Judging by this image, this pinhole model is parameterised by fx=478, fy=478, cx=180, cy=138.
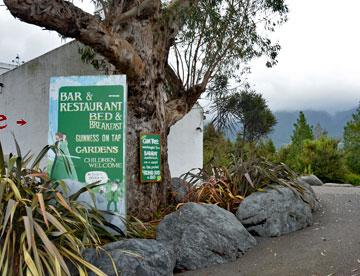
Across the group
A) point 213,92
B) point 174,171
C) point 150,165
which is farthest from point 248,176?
point 174,171

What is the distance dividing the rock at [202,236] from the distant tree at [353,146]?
47.4 ft

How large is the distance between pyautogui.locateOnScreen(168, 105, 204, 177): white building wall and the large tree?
14.0 feet

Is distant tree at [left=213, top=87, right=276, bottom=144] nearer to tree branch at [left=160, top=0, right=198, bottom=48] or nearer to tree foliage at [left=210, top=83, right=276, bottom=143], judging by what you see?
tree foliage at [left=210, top=83, right=276, bottom=143]

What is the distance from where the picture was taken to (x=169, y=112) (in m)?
8.66

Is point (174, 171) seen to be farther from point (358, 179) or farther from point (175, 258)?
point (175, 258)

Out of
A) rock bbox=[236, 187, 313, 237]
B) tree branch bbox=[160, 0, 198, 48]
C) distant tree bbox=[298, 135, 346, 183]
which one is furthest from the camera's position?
distant tree bbox=[298, 135, 346, 183]

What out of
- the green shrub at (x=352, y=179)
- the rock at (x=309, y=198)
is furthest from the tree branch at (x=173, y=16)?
the green shrub at (x=352, y=179)

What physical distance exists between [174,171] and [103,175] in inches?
352

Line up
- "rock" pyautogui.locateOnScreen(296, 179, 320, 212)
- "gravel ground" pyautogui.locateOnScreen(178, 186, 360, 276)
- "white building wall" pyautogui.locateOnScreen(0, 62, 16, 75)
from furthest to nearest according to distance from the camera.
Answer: "white building wall" pyautogui.locateOnScreen(0, 62, 16, 75) < "rock" pyautogui.locateOnScreen(296, 179, 320, 212) < "gravel ground" pyautogui.locateOnScreen(178, 186, 360, 276)

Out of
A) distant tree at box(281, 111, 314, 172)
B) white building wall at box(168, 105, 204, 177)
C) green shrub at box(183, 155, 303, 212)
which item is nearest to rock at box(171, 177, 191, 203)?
green shrub at box(183, 155, 303, 212)

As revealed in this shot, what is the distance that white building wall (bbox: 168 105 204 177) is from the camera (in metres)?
14.9

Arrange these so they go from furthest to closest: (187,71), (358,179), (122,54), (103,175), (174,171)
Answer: (358,179) < (174,171) < (187,71) < (122,54) < (103,175)

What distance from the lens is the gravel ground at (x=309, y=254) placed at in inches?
208

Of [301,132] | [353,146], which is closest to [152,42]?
[353,146]
